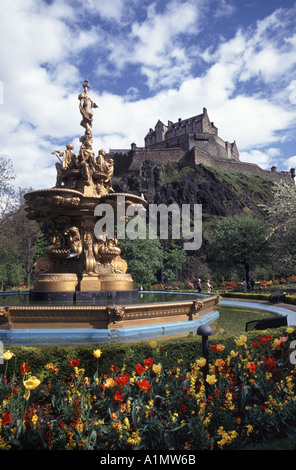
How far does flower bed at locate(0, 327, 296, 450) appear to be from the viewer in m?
3.31

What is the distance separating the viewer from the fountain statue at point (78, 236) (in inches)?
408

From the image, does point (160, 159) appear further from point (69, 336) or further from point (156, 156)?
point (69, 336)

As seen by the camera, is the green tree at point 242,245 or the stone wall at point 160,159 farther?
the stone wall at point 160,159

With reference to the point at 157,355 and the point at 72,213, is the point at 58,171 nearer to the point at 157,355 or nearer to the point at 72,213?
the point at 72,213

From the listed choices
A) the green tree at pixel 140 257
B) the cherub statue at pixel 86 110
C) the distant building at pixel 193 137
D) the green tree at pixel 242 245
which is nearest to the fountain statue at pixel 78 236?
the cherub statue at pixel 86 110

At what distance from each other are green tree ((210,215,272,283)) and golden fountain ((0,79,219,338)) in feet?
98.1

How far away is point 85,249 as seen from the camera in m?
11.1

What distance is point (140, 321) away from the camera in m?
7.96

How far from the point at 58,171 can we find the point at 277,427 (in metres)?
10.7

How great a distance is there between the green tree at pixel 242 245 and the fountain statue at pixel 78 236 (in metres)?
30.1

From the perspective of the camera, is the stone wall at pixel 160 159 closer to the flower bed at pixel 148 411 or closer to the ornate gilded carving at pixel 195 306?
the ornate gilded carving at pixel 195 306

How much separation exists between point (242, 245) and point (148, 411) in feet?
128

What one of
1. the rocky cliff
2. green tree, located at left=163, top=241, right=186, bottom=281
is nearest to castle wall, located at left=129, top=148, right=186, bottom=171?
the rocky cliff
